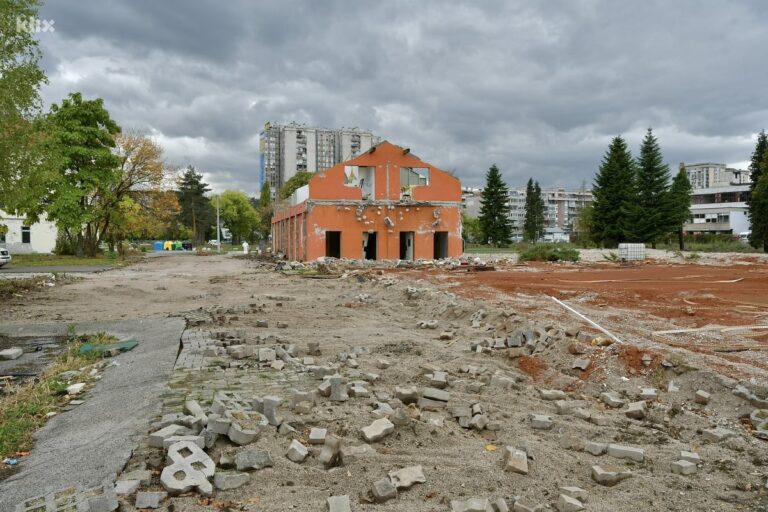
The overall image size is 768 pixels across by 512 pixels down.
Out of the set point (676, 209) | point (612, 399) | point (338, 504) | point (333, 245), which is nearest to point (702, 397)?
point (612, 399)

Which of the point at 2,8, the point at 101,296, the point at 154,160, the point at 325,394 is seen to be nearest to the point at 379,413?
the point at 325,394

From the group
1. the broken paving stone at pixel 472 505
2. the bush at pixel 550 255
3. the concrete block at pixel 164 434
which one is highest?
the bush at pixel 550 255

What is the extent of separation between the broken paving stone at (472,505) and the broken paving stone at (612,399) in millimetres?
3334

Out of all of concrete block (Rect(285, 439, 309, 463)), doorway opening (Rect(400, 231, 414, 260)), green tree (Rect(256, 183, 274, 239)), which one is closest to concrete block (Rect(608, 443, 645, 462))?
concrete block (Rect(285, 439, 309, 463))

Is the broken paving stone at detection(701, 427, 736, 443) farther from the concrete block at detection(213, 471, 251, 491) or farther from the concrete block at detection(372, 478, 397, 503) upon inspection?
the concrete block at detection(213, 471, 251, 491)

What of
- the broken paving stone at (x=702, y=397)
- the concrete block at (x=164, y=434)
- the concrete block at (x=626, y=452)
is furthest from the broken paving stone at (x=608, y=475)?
the concrete block at (x=164, y=434)

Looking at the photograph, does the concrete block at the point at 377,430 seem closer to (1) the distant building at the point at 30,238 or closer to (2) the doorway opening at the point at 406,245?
(2) the doorway opening at the point at 406,245

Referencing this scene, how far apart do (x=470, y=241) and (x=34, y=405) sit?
9803 cm

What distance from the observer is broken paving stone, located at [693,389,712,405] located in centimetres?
627

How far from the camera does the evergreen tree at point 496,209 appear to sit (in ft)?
234

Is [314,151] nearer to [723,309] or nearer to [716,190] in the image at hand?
[716,190]

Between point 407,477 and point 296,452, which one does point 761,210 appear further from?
point 296,452

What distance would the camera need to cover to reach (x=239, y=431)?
452cm

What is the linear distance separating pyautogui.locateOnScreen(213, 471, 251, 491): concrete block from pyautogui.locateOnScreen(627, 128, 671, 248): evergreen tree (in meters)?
55.5
